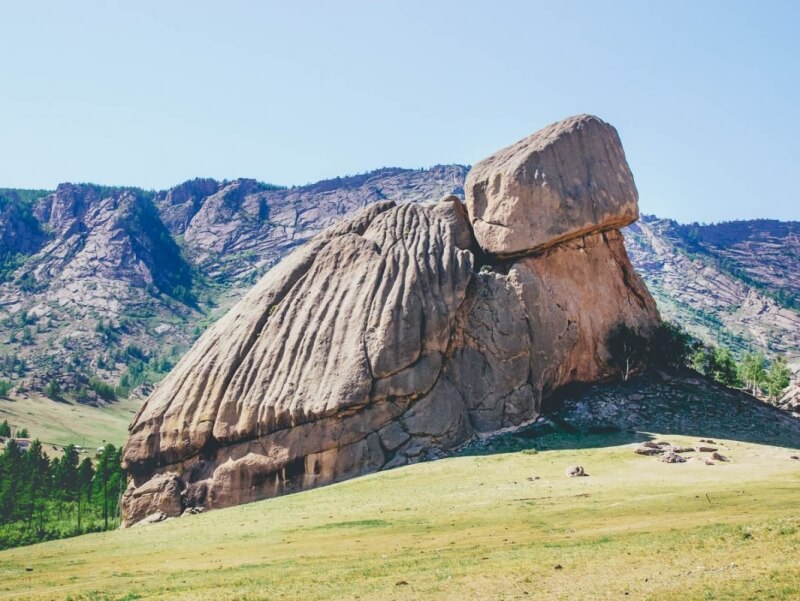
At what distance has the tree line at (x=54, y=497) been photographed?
8781 cm

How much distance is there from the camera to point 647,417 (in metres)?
77.6

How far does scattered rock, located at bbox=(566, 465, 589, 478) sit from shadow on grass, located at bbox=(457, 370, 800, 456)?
10036 mm

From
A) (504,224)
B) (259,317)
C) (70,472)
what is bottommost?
(70,472)

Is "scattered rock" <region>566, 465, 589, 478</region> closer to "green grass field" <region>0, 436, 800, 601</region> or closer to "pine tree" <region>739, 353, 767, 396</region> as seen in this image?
"green grass field" <region>0, 436, 800, 601</region>

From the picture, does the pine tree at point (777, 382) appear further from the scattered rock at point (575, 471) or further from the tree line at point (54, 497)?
the tree line at point (54, 497)

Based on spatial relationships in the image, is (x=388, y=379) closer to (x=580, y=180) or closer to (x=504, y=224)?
(x=504, y=224)

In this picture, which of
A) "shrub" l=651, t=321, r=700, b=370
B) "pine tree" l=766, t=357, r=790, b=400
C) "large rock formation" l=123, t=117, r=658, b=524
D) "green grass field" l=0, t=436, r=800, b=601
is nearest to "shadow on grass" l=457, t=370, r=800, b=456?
"large rock formation" l=123, t=117, r=658, b=524

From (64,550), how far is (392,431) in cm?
3006

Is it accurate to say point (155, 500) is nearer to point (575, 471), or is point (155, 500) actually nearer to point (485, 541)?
point (575, 471)

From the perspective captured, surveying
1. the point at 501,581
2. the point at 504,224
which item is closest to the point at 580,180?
the point at 504,224

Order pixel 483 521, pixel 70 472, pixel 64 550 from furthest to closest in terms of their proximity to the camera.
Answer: pixel 70 472 < pixel 64 550 < pixel 483 521

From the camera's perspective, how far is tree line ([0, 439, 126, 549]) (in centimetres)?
8781

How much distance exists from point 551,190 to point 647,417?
26270 mm

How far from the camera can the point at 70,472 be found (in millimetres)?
95750
